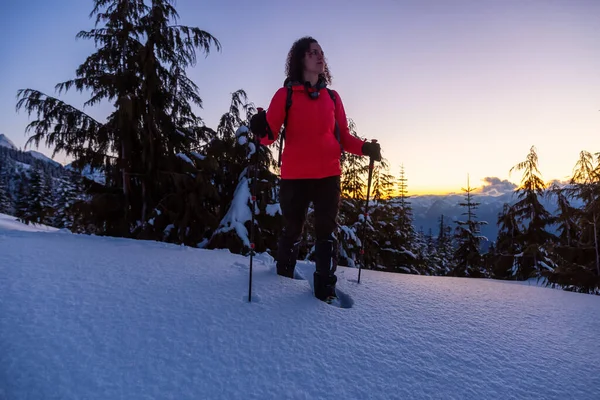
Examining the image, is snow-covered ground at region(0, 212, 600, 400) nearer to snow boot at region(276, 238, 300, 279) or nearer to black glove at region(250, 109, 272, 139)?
snow boot at region(276, 238, 300, 279)

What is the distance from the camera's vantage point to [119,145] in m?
5.80

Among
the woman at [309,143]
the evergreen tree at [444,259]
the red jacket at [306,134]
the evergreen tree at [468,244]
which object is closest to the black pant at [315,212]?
the woman at [309,143]

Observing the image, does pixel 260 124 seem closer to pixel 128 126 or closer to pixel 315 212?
pixel 315 212

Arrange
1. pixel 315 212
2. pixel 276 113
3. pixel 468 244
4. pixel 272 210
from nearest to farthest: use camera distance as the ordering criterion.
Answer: pixel 276 113 < pixel 315 212 < pixel 272 210 < pixel 468 244

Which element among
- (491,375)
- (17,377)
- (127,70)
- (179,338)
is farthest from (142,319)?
(127,70)

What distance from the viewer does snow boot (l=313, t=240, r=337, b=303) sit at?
7.54 ft

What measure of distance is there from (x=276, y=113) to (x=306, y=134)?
1.07 ft

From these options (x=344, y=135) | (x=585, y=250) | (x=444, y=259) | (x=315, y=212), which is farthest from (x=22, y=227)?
(x=444, y=259)

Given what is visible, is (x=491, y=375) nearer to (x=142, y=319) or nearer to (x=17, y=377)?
(x=142, y=319)

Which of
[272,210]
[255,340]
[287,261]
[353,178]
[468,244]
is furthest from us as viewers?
[468,244]

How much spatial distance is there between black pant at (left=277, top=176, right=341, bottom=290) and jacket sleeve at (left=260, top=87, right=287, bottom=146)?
45cm

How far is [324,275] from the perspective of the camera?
2381 mm

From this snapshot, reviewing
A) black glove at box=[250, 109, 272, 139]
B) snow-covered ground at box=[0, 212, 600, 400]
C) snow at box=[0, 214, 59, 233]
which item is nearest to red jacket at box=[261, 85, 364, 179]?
black glove at box=[250, 109, 272, 139]

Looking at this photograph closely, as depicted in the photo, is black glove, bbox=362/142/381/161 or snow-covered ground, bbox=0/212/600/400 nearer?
snow-covered ground, bbox=0/212/600/400
